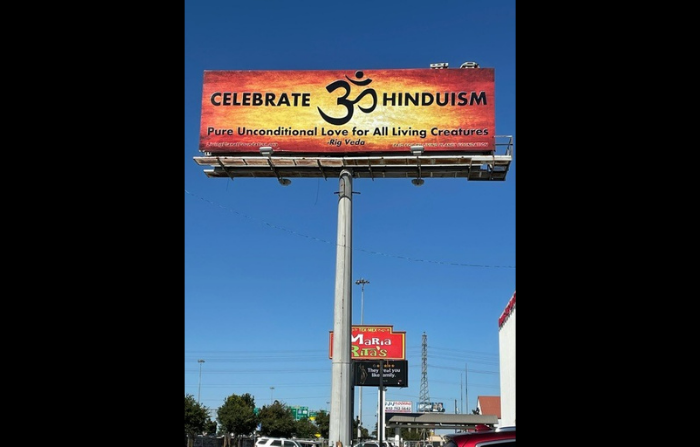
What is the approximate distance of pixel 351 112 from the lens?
26391mm

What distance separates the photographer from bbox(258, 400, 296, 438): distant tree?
73188 mm

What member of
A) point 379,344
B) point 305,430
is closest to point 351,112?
point 379,344

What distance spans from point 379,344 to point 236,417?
87.9ft

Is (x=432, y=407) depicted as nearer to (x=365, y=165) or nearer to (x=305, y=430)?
(x=305, y=430)

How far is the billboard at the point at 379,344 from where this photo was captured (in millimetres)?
45062

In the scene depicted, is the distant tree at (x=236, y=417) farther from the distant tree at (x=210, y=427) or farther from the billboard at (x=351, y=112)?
the billboard at (x=351, y=112)

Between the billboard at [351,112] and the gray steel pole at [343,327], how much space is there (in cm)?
194

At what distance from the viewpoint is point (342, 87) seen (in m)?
26.5

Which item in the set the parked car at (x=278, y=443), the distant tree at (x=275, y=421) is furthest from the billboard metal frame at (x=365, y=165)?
the distant tree at (x=275, y=421)

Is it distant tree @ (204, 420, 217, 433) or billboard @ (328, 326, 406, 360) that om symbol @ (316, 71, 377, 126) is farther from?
distant tree @ (204, 420, 217, 433)

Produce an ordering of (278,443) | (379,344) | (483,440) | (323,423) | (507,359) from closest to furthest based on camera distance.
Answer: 1. (483,440)
2. (507,359)
3. (278,443)
4. (379,344)
5. (323,423)

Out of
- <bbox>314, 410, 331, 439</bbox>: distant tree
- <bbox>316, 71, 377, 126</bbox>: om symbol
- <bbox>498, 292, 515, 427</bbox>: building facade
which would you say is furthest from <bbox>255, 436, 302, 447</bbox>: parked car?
<bbox>314, 410, 331, 439</bbox>: distant tree
